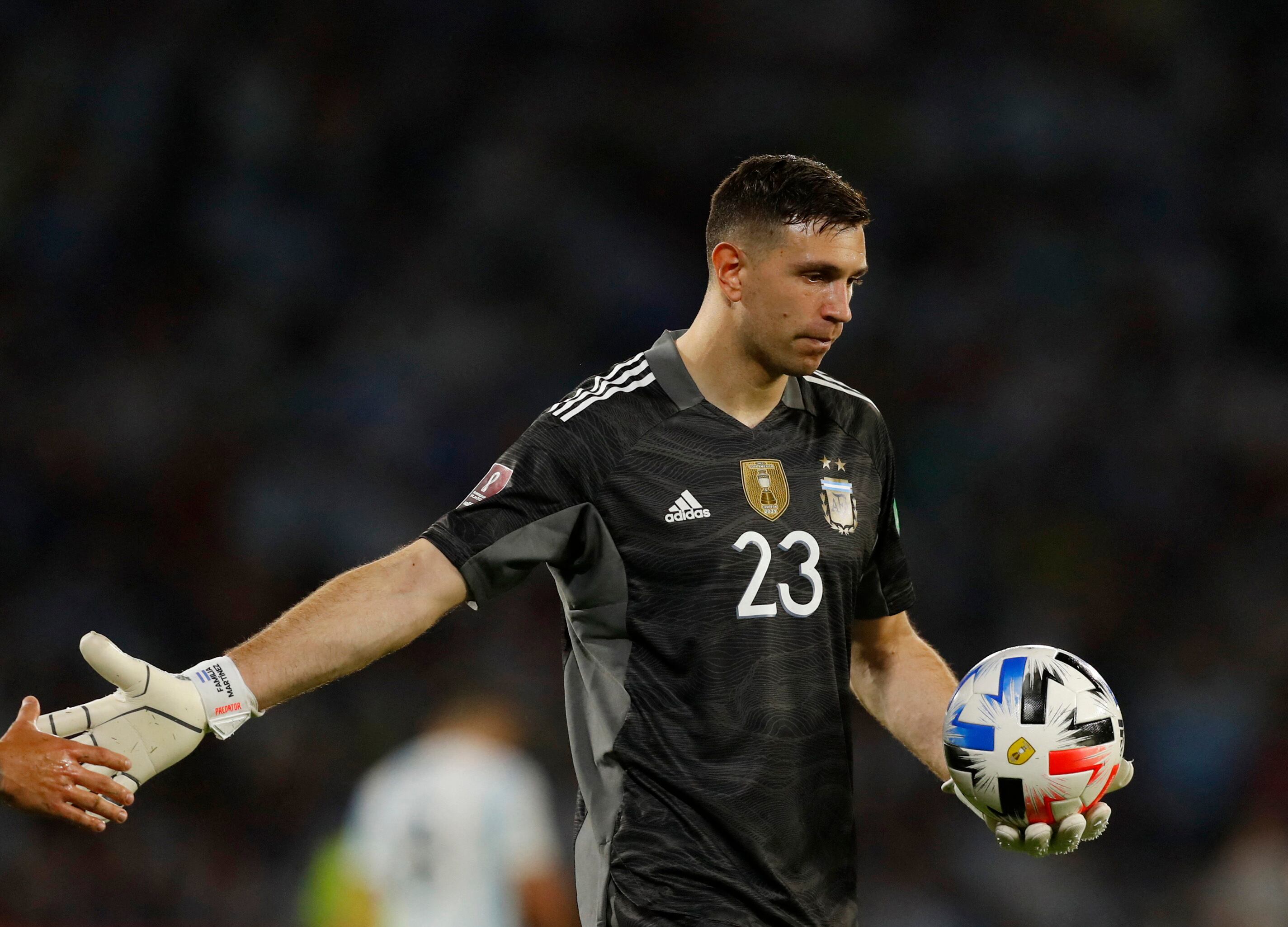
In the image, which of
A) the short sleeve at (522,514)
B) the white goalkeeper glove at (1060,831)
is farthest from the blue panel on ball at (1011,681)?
the short sleeve at (522,514)

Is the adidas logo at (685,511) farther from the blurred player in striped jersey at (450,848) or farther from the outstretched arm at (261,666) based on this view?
the blurred player in striped jersey at (450,848)

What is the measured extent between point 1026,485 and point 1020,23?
3165mm

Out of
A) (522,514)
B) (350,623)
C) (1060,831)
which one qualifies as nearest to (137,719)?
(350,623)

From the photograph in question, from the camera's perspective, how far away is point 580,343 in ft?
26.5

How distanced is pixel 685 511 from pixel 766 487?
22cm

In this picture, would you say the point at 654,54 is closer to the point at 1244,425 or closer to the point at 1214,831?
the point at 1244,425

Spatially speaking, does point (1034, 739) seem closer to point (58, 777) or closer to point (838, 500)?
point (838, 500)

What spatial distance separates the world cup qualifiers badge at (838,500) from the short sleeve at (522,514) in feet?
1.90

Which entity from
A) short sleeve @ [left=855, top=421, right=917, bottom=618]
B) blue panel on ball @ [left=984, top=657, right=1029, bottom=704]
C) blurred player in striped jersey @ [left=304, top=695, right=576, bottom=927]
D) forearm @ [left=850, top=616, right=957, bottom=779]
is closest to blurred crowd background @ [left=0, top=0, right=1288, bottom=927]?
blurred player in striped jersey @ [left=304, top=695, right=576, bottom=927]

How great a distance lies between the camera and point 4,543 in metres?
7.54

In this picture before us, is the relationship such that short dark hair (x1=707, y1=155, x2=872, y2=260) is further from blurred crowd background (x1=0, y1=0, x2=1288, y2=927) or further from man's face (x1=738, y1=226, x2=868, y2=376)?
blurred crowd background (x1=0, y1=0, x2=1288, y2=927)

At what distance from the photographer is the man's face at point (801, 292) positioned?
127 inches

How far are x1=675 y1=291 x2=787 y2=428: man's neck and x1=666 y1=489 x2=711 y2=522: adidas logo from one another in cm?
27

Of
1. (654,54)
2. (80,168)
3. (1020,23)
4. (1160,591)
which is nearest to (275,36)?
(80,168)
